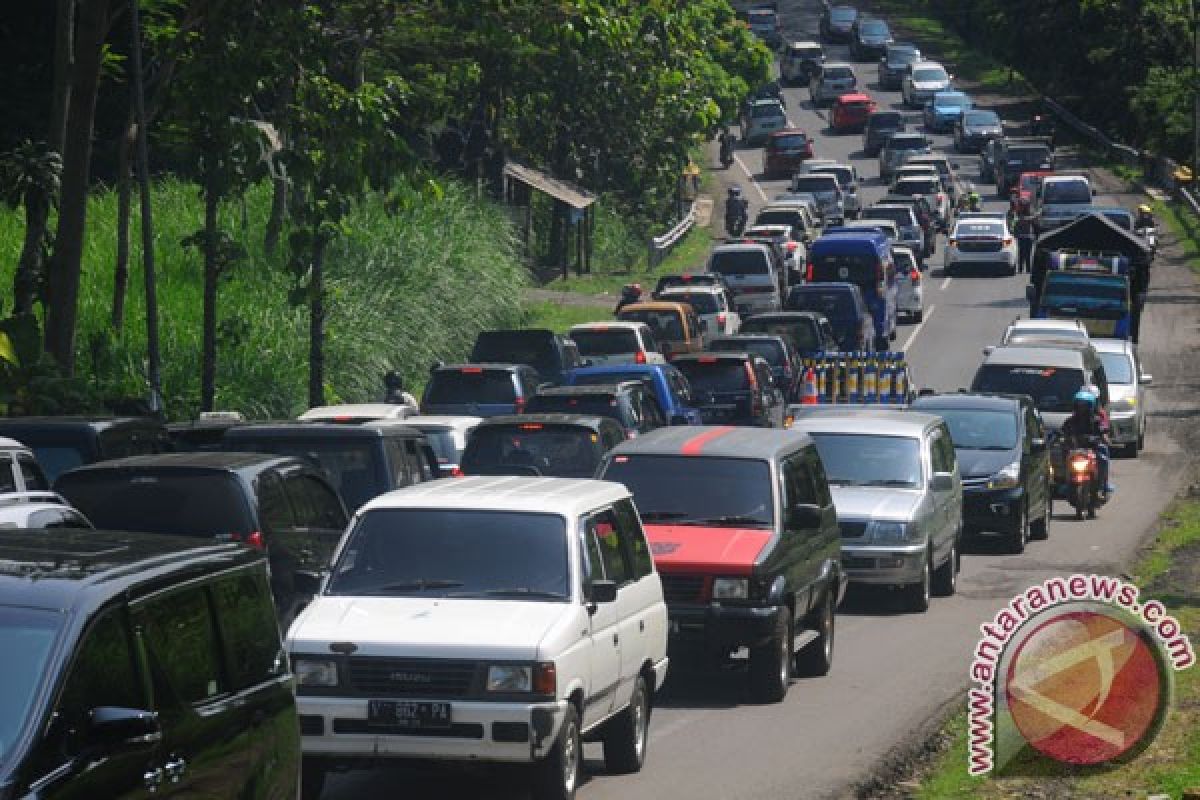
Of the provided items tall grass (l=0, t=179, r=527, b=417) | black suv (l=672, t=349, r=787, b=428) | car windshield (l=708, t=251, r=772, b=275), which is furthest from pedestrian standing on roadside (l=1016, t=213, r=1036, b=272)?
black suv (l=672, t=349, r=787, b=428)

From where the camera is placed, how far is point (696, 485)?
1656 centimetres

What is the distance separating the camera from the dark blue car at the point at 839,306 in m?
43.2

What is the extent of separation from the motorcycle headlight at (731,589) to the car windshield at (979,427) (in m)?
11.3

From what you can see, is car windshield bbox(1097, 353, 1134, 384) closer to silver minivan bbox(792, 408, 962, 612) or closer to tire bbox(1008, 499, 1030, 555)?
tire bbox(1008, 499, 1030, 555)

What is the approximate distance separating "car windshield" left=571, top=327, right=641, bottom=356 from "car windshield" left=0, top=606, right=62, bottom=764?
2744 cm

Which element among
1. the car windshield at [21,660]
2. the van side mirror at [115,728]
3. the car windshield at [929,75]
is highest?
the car windshield at [929,75]

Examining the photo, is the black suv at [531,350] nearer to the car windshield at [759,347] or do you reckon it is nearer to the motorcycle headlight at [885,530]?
the car windshield at [759,347]

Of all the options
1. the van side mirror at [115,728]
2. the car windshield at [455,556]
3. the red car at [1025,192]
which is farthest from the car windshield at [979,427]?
the red car at [1025,192]

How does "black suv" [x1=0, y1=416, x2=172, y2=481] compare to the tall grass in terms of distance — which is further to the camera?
the tall grass

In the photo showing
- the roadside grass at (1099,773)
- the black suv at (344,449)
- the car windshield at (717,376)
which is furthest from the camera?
the car windshield at (717,376)

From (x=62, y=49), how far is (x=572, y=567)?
15390 mm

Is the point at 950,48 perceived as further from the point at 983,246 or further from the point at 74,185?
the point at 74,185

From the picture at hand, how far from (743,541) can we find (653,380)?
36.6 feet

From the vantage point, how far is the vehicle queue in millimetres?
8164
